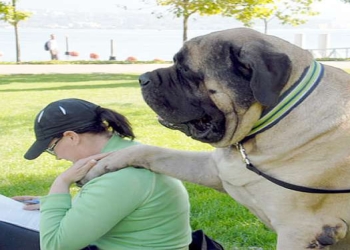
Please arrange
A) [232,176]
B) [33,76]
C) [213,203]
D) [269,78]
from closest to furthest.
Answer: [269,78] < [232,176] < [213,203] < [33,76]

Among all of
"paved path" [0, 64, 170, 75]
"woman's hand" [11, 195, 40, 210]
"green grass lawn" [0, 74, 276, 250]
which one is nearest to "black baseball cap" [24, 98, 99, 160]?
"woman's hand" [11, 195, 40, 210]

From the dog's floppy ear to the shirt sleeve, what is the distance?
0.74 m

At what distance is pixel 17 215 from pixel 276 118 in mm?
1464

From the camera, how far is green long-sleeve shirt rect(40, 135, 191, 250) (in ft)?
9.49

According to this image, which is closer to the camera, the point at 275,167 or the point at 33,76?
the point at 275,167

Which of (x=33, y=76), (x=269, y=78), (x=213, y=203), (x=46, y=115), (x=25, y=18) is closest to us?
(x=269, y=78)

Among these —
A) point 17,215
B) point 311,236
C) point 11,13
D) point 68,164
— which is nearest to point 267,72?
point 311,236

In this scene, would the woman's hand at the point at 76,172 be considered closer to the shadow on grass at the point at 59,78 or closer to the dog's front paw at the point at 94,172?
the dog's front paw at the point at 94,172

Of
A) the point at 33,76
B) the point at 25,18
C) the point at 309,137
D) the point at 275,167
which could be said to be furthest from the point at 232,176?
the point at 25,18

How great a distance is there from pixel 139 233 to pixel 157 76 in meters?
0.73

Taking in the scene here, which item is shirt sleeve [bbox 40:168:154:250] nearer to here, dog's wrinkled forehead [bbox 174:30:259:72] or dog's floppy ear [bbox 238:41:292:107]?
dog's wrinkled forehead [bbox 174:30:259:72]

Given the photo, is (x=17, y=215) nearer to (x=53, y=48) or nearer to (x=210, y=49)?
(x=210, y=49)

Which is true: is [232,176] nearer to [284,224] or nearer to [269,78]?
[284,224]

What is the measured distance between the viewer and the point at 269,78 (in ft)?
8.38
